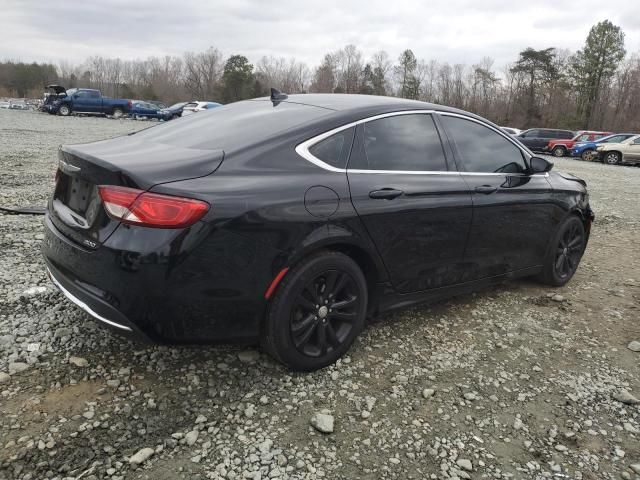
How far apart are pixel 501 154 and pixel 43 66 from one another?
336 feet

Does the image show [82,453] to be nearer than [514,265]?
Yes

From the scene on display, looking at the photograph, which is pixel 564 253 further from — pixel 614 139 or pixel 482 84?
pixel 482 84

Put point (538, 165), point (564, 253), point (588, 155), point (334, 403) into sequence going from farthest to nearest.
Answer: point (588, 155)
point (564, 253)
point (538, 165)
point (334, 403)

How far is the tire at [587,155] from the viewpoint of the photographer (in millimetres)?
26289

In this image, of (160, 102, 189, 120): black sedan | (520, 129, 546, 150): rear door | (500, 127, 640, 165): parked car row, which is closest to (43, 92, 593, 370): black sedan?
(500, 127, 640, 165): parked car row

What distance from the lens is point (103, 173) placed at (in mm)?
2484

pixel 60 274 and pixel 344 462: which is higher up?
pixel 60 274

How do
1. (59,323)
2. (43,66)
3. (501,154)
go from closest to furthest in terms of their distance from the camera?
(59,323), (501,154), (43,66)

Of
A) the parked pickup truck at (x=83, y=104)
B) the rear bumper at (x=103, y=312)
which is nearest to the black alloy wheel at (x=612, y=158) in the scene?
the rear bumper at (x=103, y=312)

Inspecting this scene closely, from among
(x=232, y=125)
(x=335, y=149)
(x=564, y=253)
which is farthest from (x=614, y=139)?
(x=232, y=125)

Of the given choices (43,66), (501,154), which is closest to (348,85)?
(43,66)

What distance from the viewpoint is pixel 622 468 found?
2389 millimetres

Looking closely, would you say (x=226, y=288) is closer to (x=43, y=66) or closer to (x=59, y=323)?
(x=59, y=323)

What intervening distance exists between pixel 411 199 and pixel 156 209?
1.61 metres
